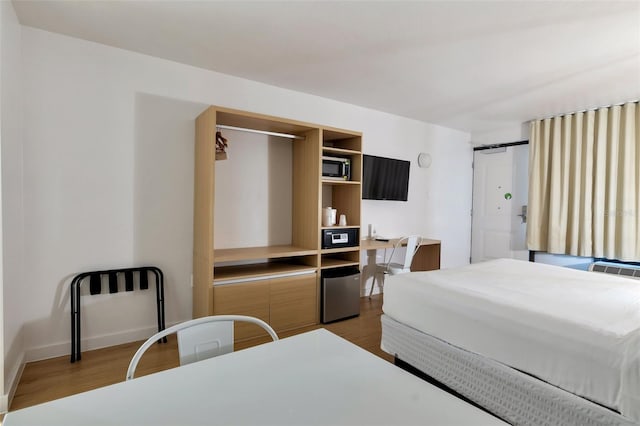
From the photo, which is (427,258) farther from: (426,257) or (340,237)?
(340,237)

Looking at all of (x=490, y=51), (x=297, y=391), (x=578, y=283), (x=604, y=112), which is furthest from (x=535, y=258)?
(x=297, y=391)

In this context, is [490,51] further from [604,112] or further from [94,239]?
[94,239]

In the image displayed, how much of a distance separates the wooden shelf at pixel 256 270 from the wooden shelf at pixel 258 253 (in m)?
0.14

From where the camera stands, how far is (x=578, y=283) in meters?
2.36

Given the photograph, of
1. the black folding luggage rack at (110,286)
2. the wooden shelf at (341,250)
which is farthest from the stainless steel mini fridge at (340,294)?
the black folding luggage rack at (110,286)

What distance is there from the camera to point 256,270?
3.13 m

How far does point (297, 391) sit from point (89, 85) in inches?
114

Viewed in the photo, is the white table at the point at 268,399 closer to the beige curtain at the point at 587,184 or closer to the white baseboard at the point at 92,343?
the white baseboard at the point at 92,343

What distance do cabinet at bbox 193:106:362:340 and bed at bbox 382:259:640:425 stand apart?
1046mm

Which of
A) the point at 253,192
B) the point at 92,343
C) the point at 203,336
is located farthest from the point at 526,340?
the point at 92,343

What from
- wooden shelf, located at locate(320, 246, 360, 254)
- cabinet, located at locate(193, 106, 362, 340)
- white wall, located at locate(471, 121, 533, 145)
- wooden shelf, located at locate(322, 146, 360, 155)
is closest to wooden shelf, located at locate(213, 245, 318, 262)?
cabinet, located at locate(193, 106, 362, 340)

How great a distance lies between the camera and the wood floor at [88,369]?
2.09 metres

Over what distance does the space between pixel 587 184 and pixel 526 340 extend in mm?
3480

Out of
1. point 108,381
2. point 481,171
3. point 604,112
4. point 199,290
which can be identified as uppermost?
point 604,112
